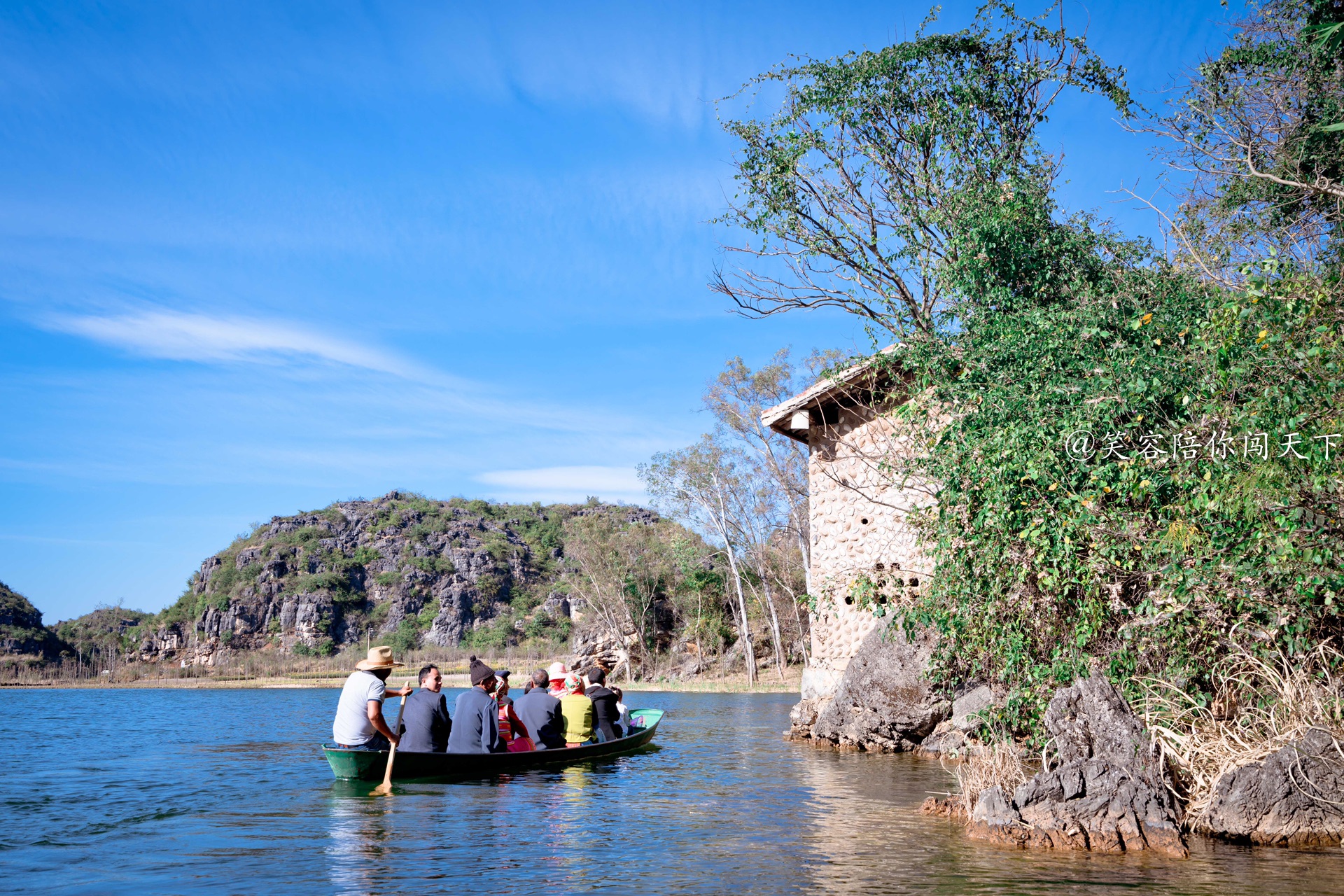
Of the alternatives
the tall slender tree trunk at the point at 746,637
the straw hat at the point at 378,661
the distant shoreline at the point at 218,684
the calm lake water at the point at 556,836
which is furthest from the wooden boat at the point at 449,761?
the distant shoreline at the point at 218,684

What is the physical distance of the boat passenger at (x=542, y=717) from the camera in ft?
43.2

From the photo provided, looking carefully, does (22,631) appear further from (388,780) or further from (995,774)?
(995,774)

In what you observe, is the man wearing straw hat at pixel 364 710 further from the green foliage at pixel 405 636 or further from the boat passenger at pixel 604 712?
the green foliage at pixel 405 636

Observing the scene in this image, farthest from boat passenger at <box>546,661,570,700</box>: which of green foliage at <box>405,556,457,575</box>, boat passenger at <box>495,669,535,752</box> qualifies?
green foliage at <box>405,556,457,575</box>

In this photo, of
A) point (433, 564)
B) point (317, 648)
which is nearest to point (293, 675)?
point (317, 648)

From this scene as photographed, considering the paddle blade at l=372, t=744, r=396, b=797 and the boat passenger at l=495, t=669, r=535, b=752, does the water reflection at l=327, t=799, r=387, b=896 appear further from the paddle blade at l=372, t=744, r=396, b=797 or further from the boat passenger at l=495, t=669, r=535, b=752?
the boat passenger at l=495, t=669, r=535, b=752

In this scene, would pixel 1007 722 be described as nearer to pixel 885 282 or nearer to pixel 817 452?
pixel 817 452

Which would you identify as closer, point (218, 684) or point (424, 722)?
point (424, 722)

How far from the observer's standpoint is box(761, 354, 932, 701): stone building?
566 inches

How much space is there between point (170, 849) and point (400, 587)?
85852mm

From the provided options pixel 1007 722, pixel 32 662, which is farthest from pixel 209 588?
pixel 1007 722

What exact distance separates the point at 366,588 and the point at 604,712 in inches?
3259

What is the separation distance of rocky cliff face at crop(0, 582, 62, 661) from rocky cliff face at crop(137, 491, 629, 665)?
40.0 ft

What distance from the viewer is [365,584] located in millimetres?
92812
